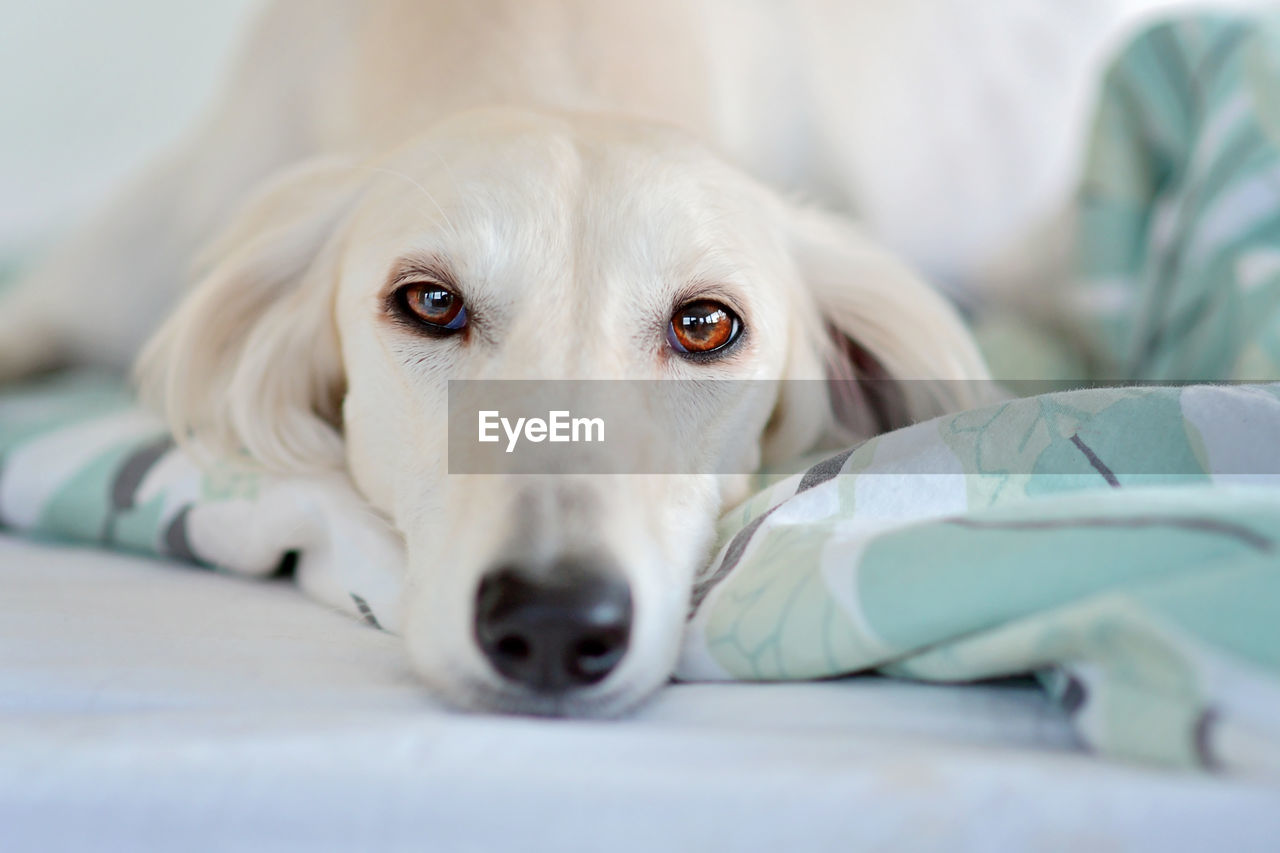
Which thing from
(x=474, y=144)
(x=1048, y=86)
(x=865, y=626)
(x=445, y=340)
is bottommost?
(x=865, y=626)

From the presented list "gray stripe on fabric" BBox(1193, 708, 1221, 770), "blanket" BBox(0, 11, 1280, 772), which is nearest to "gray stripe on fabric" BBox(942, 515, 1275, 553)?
"blanket" BBox(0, 11, 1280, 772)

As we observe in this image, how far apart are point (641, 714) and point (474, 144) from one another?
823mm

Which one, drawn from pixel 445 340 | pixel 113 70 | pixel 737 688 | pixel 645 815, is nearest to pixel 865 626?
pixel 737 688

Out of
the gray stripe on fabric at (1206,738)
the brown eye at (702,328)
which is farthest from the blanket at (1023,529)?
the brown eye at (702,328)

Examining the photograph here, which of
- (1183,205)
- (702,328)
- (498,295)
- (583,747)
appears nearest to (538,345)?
(498,295)

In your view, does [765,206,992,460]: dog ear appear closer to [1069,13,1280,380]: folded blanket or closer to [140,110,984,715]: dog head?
[140,110,984,715]: dog head

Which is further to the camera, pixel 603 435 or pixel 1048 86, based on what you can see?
pixel 1048 86

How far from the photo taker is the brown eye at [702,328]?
4.17 ft

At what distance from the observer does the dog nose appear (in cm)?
86

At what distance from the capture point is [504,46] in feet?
6.03

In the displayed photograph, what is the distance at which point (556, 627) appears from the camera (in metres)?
0.87

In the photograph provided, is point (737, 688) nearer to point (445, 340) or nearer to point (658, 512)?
point (658, 512)

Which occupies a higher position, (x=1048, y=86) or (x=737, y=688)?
(x=1048, y=86)

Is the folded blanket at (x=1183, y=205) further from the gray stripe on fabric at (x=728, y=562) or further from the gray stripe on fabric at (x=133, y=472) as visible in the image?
the gray stripe on fabric at (x=133, y=472)
